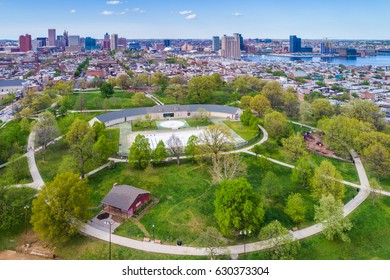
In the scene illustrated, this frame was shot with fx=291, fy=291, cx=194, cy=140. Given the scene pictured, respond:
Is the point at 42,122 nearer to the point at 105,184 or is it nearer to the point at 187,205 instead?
the point at 105,184

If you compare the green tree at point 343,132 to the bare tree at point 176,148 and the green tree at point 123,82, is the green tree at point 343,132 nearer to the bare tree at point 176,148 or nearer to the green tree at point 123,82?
the bare tree at point 176,148

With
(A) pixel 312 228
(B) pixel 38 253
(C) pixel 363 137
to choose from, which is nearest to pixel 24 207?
(B) pixel 38 253

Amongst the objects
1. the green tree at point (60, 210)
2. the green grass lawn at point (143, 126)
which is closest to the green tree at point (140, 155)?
the green tree at point (60, 210)

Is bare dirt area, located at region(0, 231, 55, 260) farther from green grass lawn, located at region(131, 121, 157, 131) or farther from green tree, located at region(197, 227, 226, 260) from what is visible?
green grass lawn, located at region(131, 121, 157, 131)

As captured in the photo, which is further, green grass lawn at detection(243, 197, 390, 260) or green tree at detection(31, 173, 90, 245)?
green grass lawn at detection(243, 197, 390, 260)

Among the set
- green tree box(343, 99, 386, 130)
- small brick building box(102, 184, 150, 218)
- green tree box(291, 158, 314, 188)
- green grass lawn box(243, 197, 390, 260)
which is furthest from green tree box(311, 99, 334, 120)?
small brick building box(102, 184, 150, 218)

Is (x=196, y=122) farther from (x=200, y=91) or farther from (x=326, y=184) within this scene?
(x=326, y=184)
